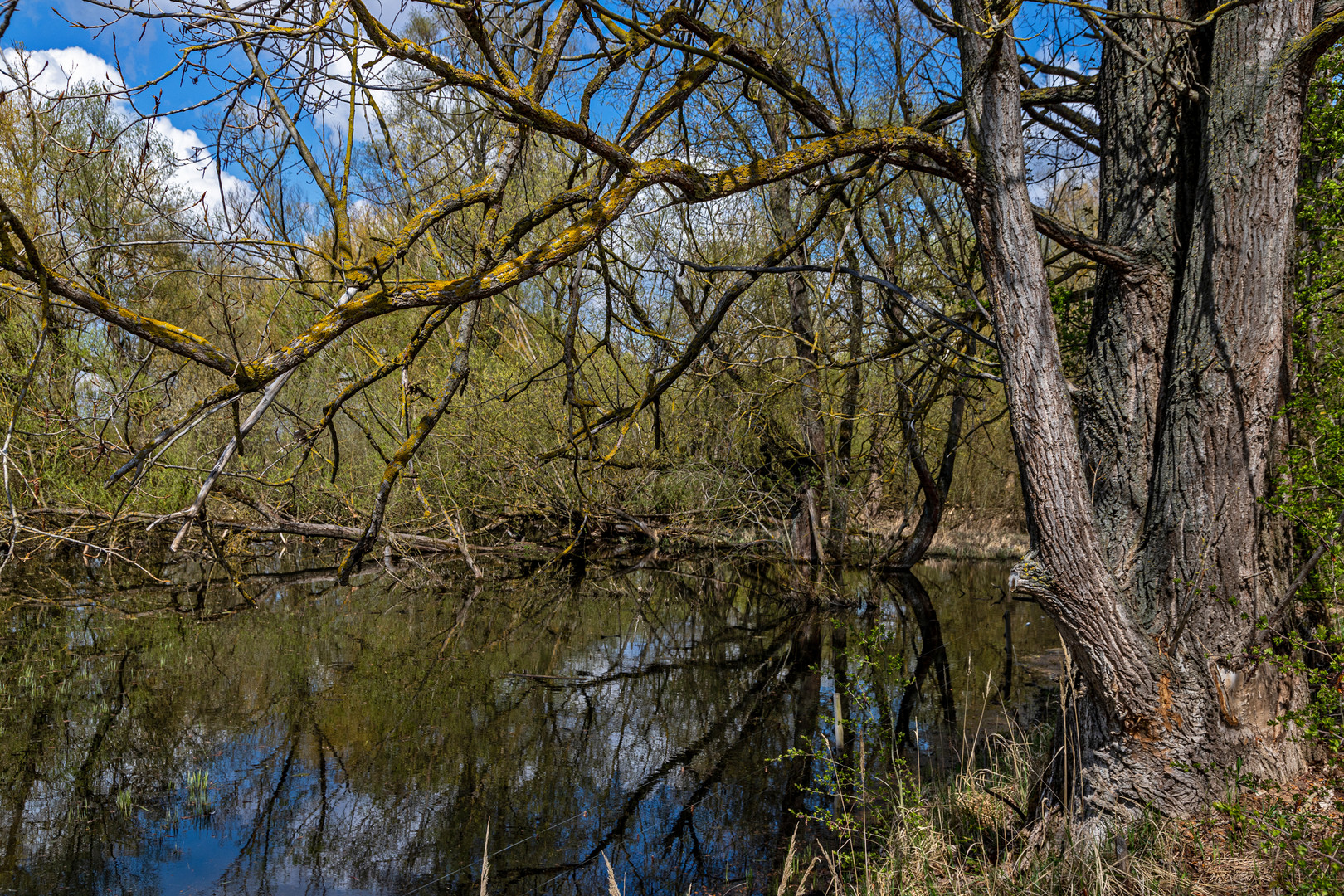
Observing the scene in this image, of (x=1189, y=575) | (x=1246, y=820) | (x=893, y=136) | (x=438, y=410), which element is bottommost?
(x=1246, y=820)

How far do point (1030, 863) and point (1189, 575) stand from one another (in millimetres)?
1280

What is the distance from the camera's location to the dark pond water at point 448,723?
143 inches

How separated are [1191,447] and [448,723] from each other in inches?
171

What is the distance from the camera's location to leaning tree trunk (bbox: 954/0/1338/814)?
308cm

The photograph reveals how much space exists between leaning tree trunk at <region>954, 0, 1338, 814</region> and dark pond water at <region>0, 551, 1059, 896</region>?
3.48 feet

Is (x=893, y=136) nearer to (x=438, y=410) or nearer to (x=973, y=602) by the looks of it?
(x=438, y=410)

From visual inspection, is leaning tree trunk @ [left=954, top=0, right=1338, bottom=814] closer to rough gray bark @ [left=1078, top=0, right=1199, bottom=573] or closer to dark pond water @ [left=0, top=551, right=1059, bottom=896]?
rough gray bark @ [left=1078, top=0, right=1199, bottom=573]

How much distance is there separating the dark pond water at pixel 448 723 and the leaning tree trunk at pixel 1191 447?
1060 mm

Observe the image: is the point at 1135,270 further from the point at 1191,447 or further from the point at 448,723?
the point at 448,723

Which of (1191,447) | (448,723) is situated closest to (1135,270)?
(1191,447)

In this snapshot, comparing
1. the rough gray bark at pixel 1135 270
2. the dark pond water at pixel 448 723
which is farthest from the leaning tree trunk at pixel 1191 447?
the dark pond water at pixel 448 723

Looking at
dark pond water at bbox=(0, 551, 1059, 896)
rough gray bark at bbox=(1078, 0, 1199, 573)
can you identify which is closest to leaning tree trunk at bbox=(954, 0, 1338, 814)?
rough gray bark at bbox=(1078, 0, 1199, 573)

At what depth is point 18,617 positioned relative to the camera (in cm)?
738

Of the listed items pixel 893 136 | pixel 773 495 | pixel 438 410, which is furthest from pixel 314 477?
pixel 893 136
